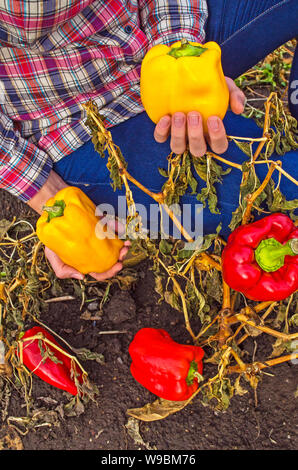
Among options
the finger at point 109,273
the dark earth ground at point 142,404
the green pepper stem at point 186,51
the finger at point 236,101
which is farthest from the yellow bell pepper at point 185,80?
the dark earth ground at point 142,404

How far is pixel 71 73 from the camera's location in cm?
137

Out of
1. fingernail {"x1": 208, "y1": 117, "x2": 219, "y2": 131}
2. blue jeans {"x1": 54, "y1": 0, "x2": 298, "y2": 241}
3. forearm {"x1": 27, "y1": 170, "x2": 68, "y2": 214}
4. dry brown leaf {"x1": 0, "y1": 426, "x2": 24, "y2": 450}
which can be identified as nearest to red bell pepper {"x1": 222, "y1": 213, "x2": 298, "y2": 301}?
blue jeans {"x1": 54, "y1": 0, "x2": 298, "y2": 241}

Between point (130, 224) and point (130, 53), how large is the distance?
522 mm

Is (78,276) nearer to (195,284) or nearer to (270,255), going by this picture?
(195,284)

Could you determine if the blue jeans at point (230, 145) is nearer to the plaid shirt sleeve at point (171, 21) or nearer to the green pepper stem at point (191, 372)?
the plaid shirt sleeve at point (171, 21)

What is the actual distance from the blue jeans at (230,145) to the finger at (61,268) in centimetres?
25

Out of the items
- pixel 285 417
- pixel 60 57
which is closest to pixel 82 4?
pixel 60 57

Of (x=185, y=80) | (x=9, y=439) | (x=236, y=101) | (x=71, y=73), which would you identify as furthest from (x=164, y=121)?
(x=9, y=439)

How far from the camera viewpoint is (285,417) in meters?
1.46

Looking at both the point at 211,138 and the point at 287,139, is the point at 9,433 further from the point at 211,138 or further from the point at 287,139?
the point at 287,139

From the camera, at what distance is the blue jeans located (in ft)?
4.63

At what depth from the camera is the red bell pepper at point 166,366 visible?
1.41 meters

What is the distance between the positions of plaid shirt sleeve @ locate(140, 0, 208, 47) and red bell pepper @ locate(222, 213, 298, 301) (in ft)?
2.07

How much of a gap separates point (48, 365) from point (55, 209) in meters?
0.52
